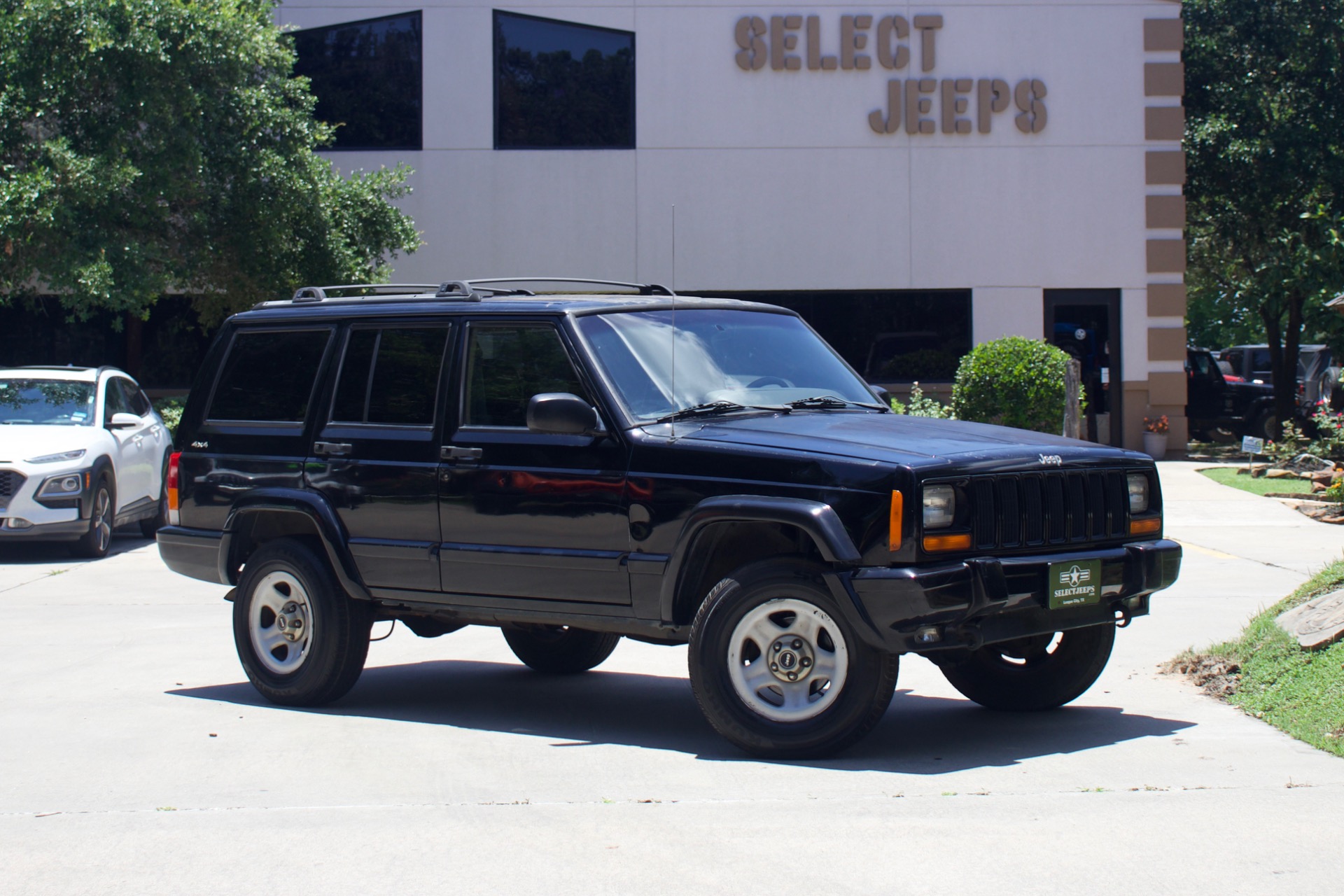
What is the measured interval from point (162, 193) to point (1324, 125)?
20.9 meters

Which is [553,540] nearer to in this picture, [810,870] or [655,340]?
[655,340]

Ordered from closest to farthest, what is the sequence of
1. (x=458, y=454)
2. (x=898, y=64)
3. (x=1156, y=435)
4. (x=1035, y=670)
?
(x=458, y=454), (x=1035, y=670), (x=898, y=64), (x=1156, y=435)

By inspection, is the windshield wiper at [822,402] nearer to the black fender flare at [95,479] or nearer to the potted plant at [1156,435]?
the black fender flare at [95,479]

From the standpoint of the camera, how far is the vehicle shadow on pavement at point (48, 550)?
14148 millimetres

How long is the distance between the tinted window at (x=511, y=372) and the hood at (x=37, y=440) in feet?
27.4

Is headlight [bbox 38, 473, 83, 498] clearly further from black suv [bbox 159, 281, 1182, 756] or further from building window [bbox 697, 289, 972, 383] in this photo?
building window [bbox 697, 289, 972, 383]

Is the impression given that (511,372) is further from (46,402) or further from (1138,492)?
(46,402)

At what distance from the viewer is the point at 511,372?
6805mm

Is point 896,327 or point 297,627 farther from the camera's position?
point 896,327

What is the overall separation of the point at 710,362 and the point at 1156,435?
20.3 metres

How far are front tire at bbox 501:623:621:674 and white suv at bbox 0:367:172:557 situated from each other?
7133mm

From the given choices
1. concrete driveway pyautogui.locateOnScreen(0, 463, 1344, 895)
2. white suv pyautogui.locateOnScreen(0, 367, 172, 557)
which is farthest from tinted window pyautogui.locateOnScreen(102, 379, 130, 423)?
concrete driveway pyautogui.locateOnScreen(0, 463, 1344, 895)

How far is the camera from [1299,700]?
6.67 metres

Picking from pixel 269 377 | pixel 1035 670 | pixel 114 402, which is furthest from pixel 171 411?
pixel 1035 670
